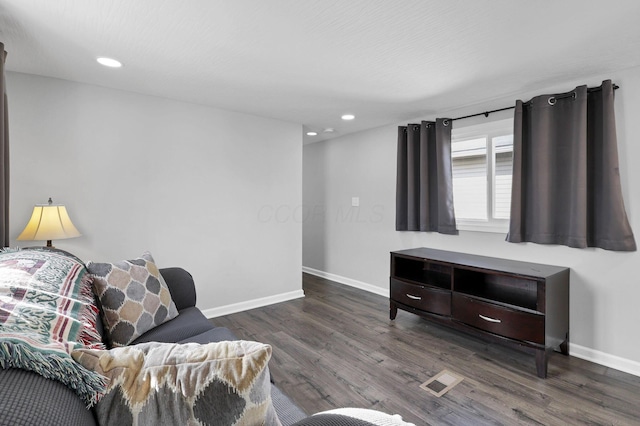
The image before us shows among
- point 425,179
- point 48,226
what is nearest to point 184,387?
point 48,226

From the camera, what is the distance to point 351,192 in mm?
4793

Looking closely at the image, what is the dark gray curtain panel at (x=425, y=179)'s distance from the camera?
11.5ft

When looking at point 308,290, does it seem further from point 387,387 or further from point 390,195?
point 387,387

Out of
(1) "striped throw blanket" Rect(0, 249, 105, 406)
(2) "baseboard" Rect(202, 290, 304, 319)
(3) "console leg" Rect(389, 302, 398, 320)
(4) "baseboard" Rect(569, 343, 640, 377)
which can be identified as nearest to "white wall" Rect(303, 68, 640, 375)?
(4) "baseboard" Rect(569, 343, 640, 377)

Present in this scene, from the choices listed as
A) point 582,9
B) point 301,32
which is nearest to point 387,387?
point 301,32

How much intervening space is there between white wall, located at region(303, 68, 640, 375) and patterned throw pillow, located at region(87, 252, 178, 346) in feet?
9.75

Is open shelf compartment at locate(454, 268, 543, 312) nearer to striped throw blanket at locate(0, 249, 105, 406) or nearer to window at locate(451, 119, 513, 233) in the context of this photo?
window at locate(451, 119, 513, 233)

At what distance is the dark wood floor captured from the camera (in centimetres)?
192

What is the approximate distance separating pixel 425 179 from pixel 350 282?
200 cm

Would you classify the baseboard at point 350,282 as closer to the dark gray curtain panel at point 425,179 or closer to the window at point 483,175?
the dark gray curtain panel at point 425,179

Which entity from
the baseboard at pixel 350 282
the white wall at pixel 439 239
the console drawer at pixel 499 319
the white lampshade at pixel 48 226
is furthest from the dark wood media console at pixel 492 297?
the white lampshade at pixel 48 226

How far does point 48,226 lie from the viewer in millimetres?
2318

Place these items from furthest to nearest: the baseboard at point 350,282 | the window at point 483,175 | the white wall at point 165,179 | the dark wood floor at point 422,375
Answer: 1. the baseboard at point 350,282
2. the window at point 483,175
3. the white wall at point 165,179
4. the dark wood floor at point 422,375

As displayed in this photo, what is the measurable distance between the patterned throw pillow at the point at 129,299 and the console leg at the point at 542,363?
259 cm
